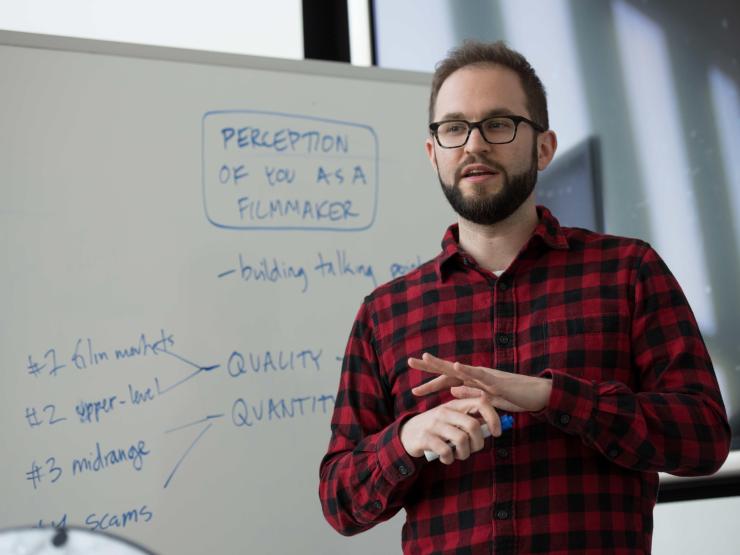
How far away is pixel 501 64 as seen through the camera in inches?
51.1

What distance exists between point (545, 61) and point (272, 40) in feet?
2.74

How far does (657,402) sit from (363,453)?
41cm

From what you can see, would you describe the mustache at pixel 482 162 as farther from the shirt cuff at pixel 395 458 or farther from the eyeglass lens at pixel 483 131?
the shirt cuff at pixel 395 458

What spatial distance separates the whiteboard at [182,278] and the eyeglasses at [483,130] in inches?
21.7

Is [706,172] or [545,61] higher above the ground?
[545,61]

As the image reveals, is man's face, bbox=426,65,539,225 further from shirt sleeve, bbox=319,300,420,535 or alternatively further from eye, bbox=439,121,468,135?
shirt sleeve, bbox=319,300,420,535

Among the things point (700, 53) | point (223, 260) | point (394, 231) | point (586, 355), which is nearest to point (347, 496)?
point (586, 355)

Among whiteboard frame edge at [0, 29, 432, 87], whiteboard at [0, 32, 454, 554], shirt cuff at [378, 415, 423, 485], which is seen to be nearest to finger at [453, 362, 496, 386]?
shirt cuff at [378, 415, 423, 485]

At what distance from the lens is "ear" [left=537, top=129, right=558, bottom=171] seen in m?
1.31

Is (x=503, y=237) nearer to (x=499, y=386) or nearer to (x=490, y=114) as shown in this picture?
(x=490, y=114)

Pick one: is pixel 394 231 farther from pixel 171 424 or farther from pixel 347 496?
pixel 347 496

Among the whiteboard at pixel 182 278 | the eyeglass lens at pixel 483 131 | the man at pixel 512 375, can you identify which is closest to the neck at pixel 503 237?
the man at pixel 512 375

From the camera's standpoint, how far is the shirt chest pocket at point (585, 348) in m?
1.14

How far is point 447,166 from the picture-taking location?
125 centimetres
